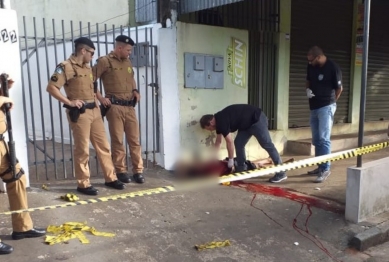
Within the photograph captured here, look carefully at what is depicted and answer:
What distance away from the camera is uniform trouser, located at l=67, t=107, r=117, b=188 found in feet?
14.8

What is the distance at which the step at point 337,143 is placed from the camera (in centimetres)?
753

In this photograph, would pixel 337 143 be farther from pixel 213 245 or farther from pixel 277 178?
pixel 213 245

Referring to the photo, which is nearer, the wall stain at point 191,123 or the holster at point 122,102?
the holster at point 122,102

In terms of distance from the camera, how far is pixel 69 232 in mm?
3707

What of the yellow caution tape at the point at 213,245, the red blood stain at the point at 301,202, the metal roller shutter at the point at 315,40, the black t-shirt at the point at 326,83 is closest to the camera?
the yellow caution tape at the point at 213,245

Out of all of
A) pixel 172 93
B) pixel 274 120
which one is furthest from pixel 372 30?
pixel 172 93

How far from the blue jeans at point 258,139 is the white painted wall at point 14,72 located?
2867 mm

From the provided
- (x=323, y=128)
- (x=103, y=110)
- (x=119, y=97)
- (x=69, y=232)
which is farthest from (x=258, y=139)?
(x=69, y=232)

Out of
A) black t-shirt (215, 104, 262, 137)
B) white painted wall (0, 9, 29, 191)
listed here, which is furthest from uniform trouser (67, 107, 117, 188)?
black t-shirt (215, 104, 262, 137)

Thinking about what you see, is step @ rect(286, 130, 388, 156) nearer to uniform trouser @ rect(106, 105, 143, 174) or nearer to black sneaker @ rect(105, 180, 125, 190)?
uniform trouser @ rect(106, 105, 143, 174)

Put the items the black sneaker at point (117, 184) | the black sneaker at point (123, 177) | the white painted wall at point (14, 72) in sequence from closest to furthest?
the white painted wall at point (14, 72)
the black sneaker at point (117, 184)
the black sneaker at point (123, 177)

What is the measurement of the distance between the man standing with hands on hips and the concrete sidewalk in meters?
0.70

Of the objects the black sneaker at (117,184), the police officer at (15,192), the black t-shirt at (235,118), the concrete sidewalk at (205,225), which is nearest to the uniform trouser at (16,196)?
the police officer at (15,192)

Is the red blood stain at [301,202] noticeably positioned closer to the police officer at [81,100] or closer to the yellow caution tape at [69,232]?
the yellow caution tape at [69,232]
